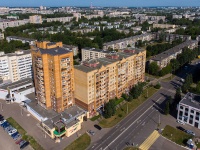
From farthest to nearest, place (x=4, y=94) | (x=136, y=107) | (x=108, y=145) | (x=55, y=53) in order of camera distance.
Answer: (x=4, y=94) → (x=136, y=107) → (x=55, y=53) → (x=108, y=145)

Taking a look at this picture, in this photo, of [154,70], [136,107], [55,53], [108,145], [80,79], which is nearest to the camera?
[108,145]

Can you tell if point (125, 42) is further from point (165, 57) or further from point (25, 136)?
point (25, 136)

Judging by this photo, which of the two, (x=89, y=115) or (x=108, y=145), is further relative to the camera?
(x=89, y=115)

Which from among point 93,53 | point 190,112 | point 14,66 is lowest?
point 190,112

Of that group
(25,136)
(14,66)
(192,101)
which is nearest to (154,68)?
(192,101)

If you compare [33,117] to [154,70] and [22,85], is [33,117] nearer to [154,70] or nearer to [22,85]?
[22,85]

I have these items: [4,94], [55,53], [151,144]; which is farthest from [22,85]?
[151,144]

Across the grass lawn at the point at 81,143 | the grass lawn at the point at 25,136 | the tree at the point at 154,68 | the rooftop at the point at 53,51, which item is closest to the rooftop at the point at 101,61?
the rooftop at the point at 53,51
